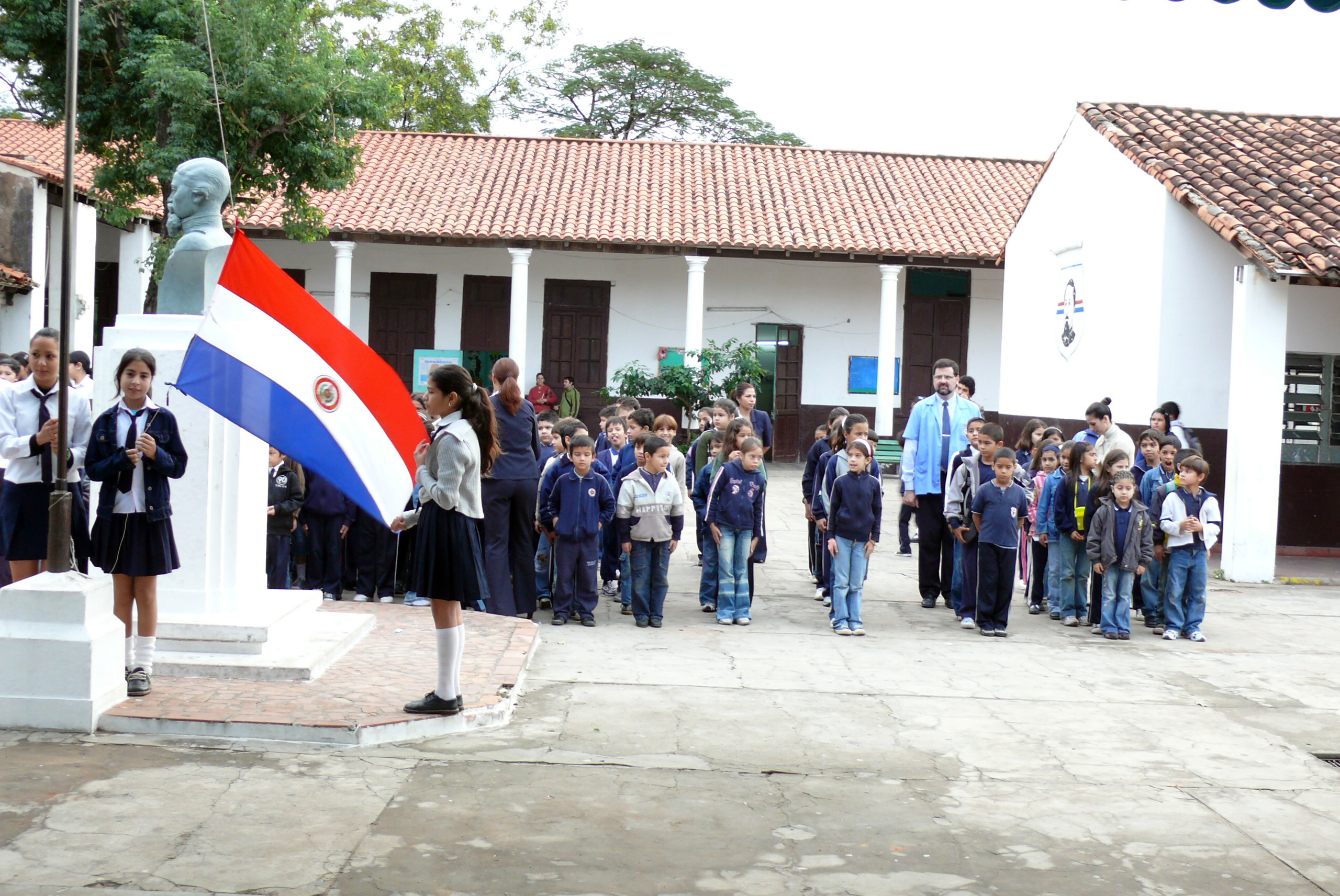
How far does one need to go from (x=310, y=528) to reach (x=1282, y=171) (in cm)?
1122

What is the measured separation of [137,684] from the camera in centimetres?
560

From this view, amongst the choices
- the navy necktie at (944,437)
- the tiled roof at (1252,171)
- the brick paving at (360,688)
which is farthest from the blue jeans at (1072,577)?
the brick paving at (360,688)

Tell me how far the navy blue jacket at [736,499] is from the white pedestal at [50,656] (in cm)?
468

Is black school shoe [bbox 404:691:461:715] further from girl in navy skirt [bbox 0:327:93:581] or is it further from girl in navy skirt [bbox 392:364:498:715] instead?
girl in navy skirt [bbox 0:327:93:581]

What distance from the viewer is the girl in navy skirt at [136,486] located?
5.45 m

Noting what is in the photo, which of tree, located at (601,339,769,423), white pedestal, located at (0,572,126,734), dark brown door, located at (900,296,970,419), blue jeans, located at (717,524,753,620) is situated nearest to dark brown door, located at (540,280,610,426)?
tree, located at (601,339,769,423)

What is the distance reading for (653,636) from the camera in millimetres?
8320

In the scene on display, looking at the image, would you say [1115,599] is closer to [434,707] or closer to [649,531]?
[649,531]

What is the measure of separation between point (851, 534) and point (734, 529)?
847 mm

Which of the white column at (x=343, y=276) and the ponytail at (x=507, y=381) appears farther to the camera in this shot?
the white column at (x=343, y=276)

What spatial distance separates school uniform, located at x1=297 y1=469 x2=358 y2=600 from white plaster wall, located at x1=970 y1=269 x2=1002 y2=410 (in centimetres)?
1730

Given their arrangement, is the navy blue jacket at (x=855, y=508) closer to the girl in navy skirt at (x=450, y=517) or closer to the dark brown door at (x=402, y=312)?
the girl in navy skirt at (x=450, y=517)

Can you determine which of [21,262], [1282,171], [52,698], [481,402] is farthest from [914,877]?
[21,262]

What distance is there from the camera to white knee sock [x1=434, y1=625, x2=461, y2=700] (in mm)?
5543
